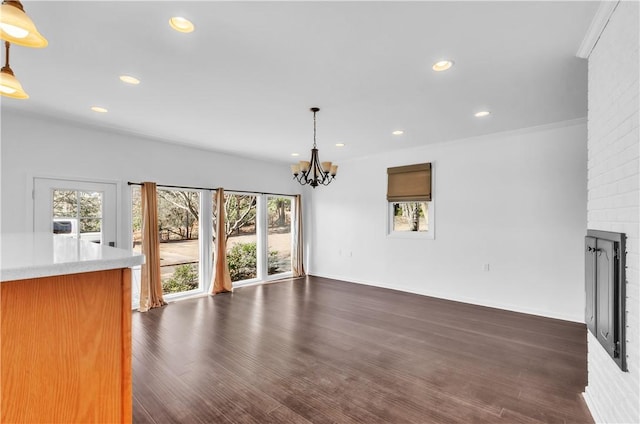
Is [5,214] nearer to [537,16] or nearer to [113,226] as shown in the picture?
[113,226]

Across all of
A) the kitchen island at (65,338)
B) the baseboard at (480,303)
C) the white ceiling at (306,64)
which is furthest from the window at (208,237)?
the kitchen island at (65,338)

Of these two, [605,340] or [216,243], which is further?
[216,243]

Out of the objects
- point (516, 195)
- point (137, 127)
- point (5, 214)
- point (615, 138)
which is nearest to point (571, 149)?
point (516, 195)

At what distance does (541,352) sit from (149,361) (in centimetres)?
393

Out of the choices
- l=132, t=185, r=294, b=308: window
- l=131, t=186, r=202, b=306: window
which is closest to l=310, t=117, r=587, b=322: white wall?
l=132, t=185, r=294, b=308: window

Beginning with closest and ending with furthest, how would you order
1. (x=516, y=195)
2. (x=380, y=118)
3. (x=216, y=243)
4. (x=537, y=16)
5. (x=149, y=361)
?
(x=537, y=16) → (x=149, y=361) → (x=380, y=118) → (x=516, y=195) → (x=216, y=243)

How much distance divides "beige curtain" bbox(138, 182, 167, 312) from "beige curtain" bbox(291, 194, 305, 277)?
306 centimetres

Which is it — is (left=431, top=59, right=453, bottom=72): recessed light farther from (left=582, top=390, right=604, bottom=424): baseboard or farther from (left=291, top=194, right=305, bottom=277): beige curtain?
(left=291, top=194, right=305, bottom=277): beige curtain

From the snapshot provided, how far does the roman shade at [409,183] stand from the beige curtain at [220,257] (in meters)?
3.15

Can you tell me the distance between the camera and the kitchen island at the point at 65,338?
952mm

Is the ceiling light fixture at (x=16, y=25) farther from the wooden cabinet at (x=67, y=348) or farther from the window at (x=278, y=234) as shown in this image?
the window at (x=278, y=234)

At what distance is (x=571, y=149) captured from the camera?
13.9ft

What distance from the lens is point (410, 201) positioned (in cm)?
588

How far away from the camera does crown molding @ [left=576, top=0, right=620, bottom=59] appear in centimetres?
187
